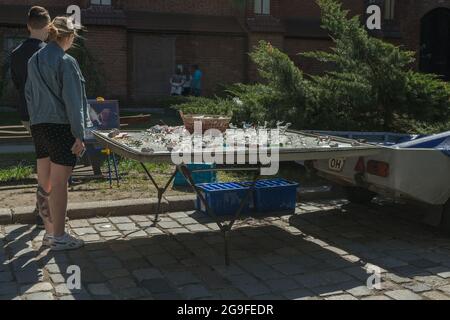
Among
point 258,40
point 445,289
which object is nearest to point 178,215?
point 445,289

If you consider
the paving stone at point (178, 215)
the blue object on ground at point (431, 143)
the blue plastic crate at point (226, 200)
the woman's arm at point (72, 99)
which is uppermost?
the woman's arm at point (72, 99)

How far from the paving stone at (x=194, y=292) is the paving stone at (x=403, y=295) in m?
1.32

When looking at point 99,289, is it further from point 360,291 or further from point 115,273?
point 360,291

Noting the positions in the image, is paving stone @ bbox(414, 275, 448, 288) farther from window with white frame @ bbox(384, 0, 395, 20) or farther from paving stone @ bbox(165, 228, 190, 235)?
window with white frame @ bbox(384, 0, 395, 20)

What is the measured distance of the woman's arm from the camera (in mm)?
4906

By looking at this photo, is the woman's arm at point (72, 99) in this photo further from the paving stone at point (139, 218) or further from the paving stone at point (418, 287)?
the paving stone at point (418, 287)

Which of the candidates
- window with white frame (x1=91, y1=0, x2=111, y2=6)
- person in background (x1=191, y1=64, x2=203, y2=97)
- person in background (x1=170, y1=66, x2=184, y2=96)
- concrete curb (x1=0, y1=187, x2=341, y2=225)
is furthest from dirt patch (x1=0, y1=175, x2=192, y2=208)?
person in background (x1=170, y1=66, x2=184, y2=96)

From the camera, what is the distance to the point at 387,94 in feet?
27.3

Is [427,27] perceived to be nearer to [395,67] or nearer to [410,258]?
[395,67]

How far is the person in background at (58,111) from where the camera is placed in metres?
4.95

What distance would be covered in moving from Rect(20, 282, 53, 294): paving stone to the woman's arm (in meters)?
1.21

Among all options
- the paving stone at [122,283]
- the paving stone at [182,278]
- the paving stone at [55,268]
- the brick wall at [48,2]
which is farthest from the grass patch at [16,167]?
the brick wall at [48,2]

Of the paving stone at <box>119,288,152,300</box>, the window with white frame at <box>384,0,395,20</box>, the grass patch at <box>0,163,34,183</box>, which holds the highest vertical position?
the window with white frame at <box>384,0,395,20</box>

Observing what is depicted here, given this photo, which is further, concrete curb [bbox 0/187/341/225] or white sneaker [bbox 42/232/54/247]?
concrete curb [bbox 0/187/341/225]
